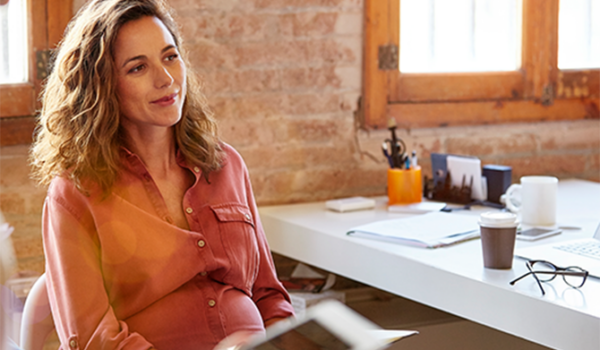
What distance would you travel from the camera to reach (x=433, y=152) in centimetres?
257

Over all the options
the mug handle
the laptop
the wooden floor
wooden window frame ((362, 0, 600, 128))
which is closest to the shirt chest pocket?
the wooden floor

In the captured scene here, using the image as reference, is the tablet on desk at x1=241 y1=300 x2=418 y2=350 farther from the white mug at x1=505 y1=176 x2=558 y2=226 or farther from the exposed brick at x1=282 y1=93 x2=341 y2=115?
the exposed brick at x1=282 y1=93 x2=341 y2=115

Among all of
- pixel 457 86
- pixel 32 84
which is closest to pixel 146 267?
pixel 32 84

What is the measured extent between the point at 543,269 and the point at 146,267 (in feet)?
2.75

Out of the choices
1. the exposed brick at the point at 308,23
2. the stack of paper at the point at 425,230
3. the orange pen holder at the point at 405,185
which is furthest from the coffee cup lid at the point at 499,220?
the exposed brick at the point at 308,23

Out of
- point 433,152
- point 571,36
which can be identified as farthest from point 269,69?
point 571,36

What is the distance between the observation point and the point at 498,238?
1544mm

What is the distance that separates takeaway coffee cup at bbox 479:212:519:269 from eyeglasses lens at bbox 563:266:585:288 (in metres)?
0.12

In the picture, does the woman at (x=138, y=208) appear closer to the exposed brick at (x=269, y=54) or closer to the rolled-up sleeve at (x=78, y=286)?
the rolled-up sleeve at (x=78, y=286)

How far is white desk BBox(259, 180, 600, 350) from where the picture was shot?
1.35 meters

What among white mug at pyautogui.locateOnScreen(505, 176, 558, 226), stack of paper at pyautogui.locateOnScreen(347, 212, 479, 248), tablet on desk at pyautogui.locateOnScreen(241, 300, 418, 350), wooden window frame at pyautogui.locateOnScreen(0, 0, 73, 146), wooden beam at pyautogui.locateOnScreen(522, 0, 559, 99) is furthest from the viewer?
wooden beam at pyautogui.locateOnScreen(522, 0, 559, 99)

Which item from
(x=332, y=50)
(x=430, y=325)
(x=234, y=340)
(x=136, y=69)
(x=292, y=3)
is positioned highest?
(x=292, y=3)

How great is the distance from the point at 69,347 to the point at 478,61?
1867 mm

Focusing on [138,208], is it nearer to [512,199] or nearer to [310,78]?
[310,78]
